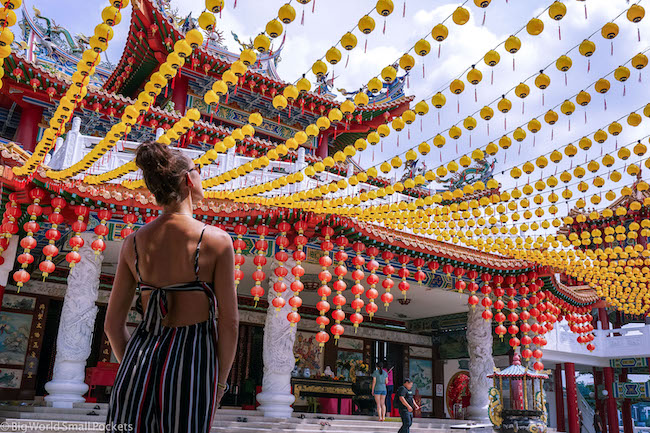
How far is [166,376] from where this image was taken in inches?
71.1

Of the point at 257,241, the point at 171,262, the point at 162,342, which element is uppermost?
the point at 257,241

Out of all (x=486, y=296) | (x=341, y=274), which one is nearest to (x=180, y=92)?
(x=341, y=274)

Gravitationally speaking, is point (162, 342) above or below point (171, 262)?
below

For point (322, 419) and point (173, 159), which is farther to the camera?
point (322, 419)

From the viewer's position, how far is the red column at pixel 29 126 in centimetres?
1243

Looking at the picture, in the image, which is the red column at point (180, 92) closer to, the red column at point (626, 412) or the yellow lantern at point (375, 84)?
the yellow lantern at point (375, 84)

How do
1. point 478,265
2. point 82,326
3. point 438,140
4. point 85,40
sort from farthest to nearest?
point 85,40 → point 478,265 → point 82,326 → point 438,140

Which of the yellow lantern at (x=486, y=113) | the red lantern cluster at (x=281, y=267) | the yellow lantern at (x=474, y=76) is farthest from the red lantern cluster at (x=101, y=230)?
the yellow lantern at (x=474, y=76)

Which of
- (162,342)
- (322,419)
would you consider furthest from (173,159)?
(322,419)

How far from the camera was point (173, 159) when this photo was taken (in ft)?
6.32

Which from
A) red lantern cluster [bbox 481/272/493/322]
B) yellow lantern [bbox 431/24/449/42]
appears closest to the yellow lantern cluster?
yellow lantern [bbox 431/24/449/42]

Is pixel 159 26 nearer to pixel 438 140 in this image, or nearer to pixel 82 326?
pixel 82 326

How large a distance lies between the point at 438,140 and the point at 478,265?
6.14 meters

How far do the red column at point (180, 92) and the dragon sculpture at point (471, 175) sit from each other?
8780mm
